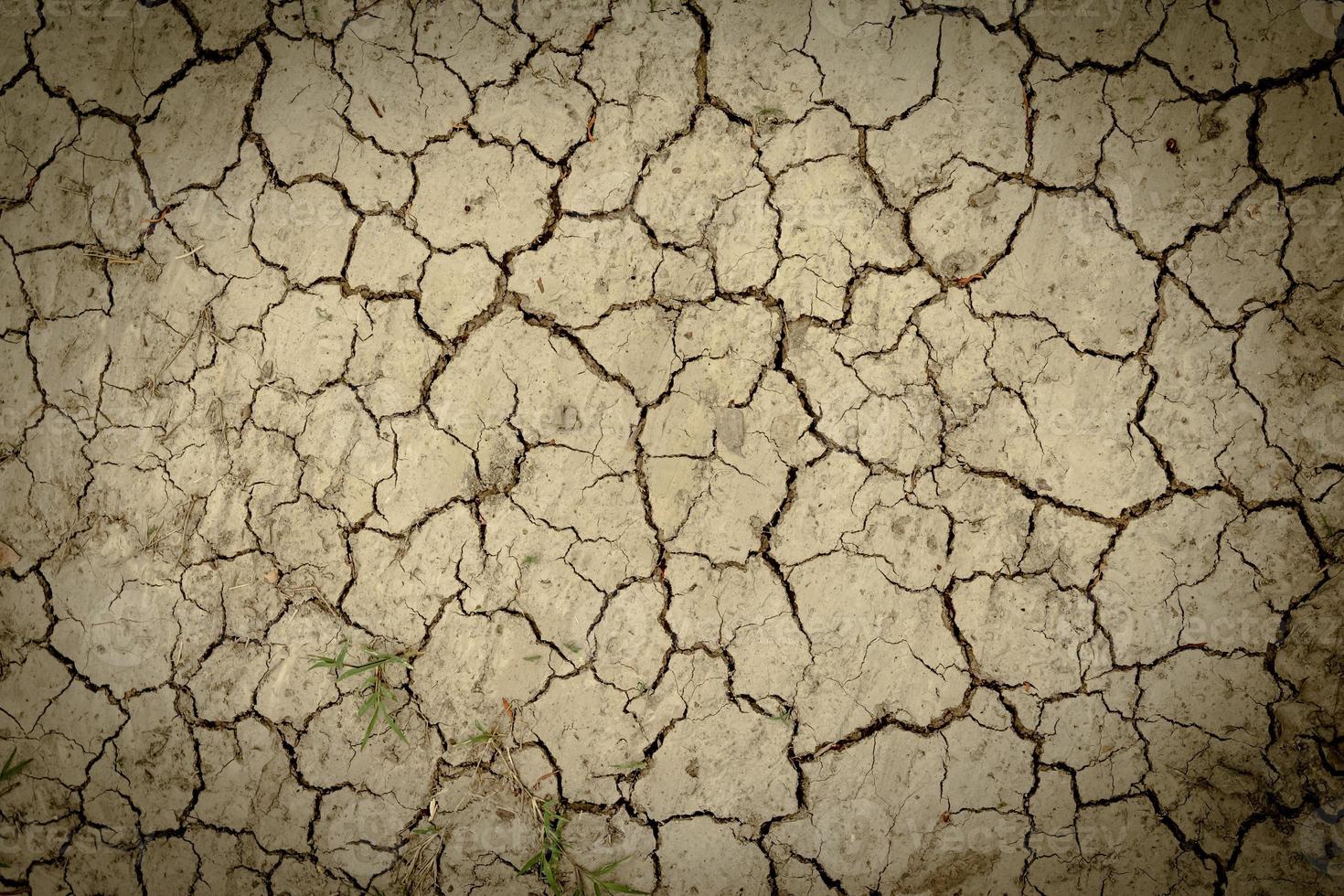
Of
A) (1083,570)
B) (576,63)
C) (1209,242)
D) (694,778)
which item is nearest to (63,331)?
(576,63)

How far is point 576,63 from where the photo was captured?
2.32 metres

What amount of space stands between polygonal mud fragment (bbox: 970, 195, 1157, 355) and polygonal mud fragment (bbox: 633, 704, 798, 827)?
1.35m

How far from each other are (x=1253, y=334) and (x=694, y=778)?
1.99m

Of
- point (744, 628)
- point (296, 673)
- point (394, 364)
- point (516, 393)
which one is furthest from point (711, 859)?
point (394, 364)

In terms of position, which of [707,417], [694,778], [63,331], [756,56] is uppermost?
[756,56]

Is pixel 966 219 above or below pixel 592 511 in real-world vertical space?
above

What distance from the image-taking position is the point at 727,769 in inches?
89.2

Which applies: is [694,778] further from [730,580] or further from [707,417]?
[707,417]

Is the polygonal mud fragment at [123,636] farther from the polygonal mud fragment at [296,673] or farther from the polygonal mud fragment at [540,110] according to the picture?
the polygonal mud fragment at [540,110]

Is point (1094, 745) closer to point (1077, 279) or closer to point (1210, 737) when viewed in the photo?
point (1210, 737)

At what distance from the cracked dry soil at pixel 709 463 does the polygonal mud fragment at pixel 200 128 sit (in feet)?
0.04

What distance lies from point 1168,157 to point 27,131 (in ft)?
Result: 10.8

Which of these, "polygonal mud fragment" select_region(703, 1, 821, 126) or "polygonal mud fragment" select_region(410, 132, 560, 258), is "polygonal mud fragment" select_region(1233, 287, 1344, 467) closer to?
"polygonal mud fragment" select_region(703, 1, 821, 126)

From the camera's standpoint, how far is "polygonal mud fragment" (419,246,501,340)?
2305mm
